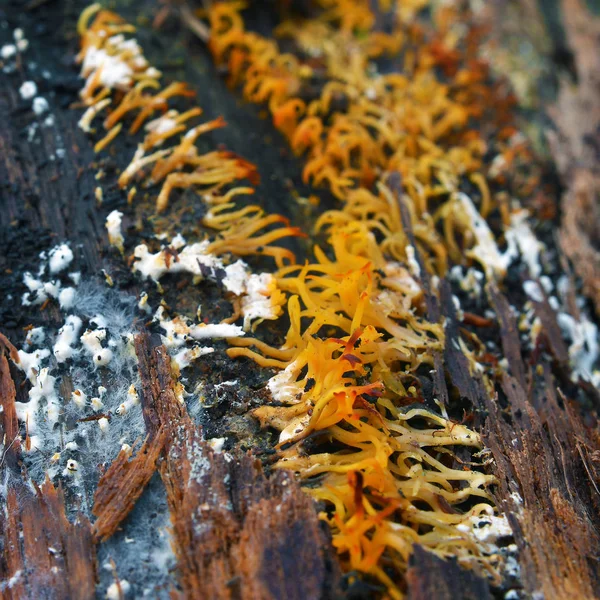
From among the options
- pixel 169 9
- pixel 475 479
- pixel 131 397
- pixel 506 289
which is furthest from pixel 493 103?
pixel 131 397

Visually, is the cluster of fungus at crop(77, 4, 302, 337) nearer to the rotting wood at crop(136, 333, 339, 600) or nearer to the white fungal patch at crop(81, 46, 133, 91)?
the white fungal patch at crop(81, 46, 133, 91)

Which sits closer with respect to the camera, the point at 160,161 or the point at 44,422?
the point at 44,422

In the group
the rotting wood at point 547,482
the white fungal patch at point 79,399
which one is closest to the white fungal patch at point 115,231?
the white fungal patch at point 79,399

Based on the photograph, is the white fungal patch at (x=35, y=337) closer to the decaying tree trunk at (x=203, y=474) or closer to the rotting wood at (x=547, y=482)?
the decaying tree trunk at (x=203, y=474)

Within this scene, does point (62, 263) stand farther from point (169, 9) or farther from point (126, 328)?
point (169, 9)

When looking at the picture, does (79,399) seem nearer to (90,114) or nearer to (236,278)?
(236,278)

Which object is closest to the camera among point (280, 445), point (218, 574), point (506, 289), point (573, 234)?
point (218, 574)

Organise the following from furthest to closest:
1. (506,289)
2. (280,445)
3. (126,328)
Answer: (506,289)
(126,328)
(280,445)
